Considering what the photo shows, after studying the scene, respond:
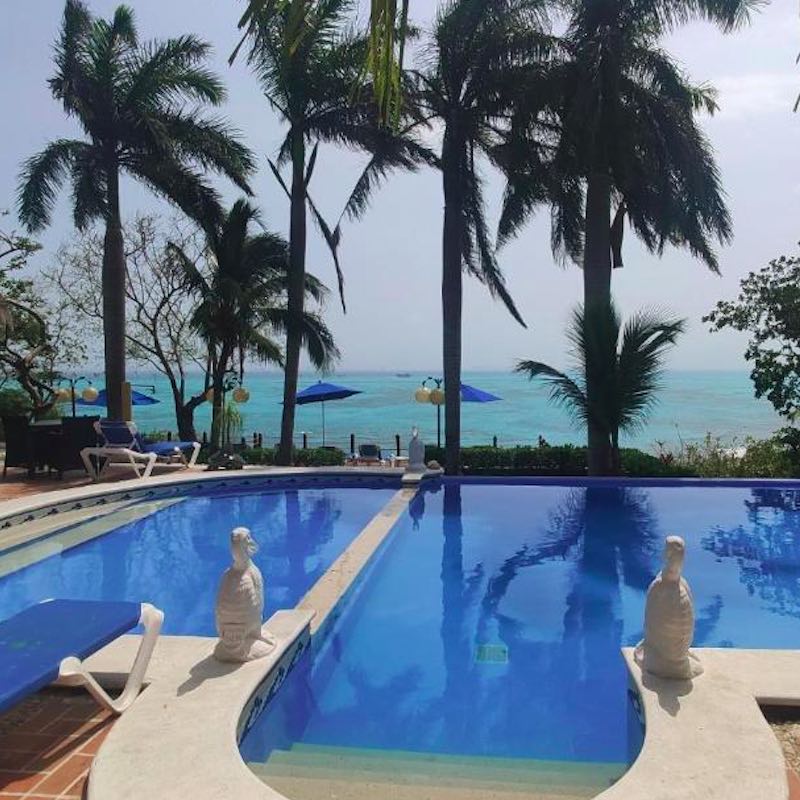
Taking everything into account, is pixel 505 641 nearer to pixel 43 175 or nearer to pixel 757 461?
pixel 757 461

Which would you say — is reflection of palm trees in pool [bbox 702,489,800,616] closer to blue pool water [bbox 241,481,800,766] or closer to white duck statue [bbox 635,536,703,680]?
blue pool water [bbox 241,481,800,766]

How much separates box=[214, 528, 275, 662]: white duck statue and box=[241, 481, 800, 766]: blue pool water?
16.4 inches

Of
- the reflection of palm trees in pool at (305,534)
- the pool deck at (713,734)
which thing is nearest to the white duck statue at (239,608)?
the pool deck at (713,734)

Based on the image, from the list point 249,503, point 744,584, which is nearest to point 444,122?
point 249,503

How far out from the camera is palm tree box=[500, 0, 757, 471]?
42.1ft

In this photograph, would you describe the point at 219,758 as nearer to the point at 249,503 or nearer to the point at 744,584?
the point at 744,584

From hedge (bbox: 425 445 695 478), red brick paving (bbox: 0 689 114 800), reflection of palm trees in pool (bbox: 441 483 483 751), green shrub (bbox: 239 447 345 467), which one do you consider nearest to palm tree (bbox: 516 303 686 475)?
hedge (bbox: 425 445 695 478)

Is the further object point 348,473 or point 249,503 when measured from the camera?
point 348,473

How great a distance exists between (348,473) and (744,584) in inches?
313

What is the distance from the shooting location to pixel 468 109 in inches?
565

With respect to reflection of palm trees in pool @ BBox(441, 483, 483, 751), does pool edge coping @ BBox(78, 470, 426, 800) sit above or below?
above

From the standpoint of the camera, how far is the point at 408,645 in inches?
225

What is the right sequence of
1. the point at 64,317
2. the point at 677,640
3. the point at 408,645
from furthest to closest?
the point at 64,317
the point at 408,645
the point at 677,640

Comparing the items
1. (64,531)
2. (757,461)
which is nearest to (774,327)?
(757,461)
